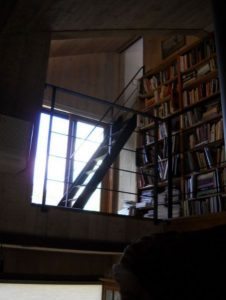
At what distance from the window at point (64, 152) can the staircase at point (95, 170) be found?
82cm

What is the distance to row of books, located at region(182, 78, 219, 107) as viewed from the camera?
441cm

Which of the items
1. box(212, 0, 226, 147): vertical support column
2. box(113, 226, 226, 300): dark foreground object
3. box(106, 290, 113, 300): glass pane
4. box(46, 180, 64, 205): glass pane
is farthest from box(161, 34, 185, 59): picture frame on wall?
box(113, 226, 226, 300): dark foreground object

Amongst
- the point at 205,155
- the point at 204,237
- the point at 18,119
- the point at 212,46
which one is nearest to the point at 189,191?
the point at 205,155

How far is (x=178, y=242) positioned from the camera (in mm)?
920

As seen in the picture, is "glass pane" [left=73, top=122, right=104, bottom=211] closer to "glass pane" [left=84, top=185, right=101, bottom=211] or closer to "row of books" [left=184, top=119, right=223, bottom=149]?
"glass pane" [left=84, top=185, right=101, bottom=211]

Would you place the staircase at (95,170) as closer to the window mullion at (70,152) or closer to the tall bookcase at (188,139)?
the tall bookcase at (188,139)

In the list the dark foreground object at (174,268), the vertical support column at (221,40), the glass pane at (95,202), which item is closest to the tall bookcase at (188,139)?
the glass pane at (95,202)

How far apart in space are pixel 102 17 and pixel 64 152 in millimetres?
2792

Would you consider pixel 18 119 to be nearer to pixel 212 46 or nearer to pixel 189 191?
pixel 189 191

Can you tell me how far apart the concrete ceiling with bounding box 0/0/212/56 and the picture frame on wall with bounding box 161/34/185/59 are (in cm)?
145

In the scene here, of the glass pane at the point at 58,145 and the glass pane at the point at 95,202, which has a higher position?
the glass pane at the point at 58,145

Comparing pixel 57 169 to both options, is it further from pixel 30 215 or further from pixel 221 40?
pixel 221 40

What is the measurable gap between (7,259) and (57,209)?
3.80 feet

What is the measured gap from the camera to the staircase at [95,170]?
11.2 feet
